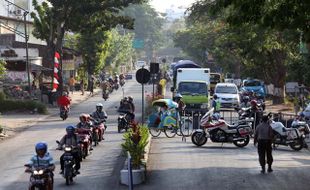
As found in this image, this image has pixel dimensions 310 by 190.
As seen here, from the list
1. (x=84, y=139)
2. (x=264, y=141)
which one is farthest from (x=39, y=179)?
(x=264, y=141)

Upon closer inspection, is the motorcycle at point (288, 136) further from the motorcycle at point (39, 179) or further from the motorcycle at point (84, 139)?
the motorcycle at point (39, 179)

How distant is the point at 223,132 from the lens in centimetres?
2405

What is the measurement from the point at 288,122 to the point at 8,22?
36.9 m

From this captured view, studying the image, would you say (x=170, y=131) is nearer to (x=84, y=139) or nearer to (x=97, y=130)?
(x=97, y=130)

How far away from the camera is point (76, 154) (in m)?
17.2

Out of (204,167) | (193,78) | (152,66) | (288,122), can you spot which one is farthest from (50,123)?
(204,167)

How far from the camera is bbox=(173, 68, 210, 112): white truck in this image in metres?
40.3

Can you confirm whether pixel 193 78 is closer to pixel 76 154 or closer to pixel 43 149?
pixel 76 154

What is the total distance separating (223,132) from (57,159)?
630 centimetres

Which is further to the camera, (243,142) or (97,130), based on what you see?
(97,130)

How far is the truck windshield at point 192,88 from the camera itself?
40.7m

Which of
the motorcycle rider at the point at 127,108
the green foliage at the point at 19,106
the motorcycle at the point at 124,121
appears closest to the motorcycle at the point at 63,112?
the green foliage at the point at 19,106

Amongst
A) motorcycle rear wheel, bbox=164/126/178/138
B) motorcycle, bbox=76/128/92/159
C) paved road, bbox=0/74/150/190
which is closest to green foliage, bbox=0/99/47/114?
paved road, bbox=0/74/150/190

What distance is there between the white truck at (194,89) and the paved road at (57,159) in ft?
21.0
